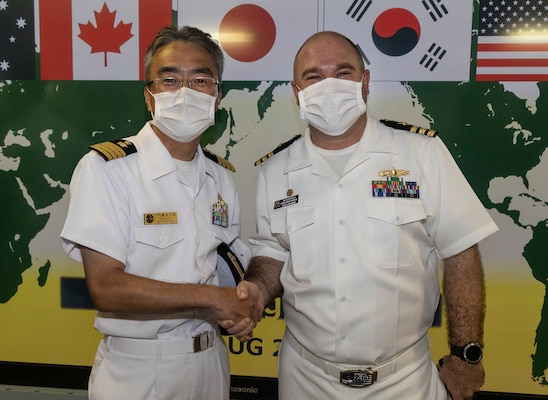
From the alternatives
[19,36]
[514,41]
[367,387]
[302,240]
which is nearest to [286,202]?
[302,240]

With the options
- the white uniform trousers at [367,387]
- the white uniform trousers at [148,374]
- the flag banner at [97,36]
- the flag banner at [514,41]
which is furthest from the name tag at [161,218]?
the flag banner at [514,41]

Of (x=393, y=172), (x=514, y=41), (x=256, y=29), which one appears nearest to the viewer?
(x=393, y=172)

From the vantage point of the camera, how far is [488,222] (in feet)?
5.87

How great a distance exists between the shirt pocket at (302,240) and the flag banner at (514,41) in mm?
1520

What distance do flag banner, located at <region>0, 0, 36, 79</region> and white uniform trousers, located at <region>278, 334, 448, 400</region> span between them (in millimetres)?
2333

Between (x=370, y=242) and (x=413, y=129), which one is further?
(x=413, y=129)

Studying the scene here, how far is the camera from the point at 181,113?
186 centimetres

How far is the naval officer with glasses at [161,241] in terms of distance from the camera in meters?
1.66

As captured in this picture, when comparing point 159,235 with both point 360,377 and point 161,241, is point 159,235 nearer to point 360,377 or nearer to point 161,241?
point 161,241

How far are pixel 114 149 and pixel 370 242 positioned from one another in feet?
3.14

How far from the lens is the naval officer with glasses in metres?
1.66

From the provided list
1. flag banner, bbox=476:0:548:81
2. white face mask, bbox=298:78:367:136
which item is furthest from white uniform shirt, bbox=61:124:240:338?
flag banner, bbox=476:0:548:81

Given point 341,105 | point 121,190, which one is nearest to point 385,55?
point 341,105

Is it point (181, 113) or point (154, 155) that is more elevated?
point (181, 113)
